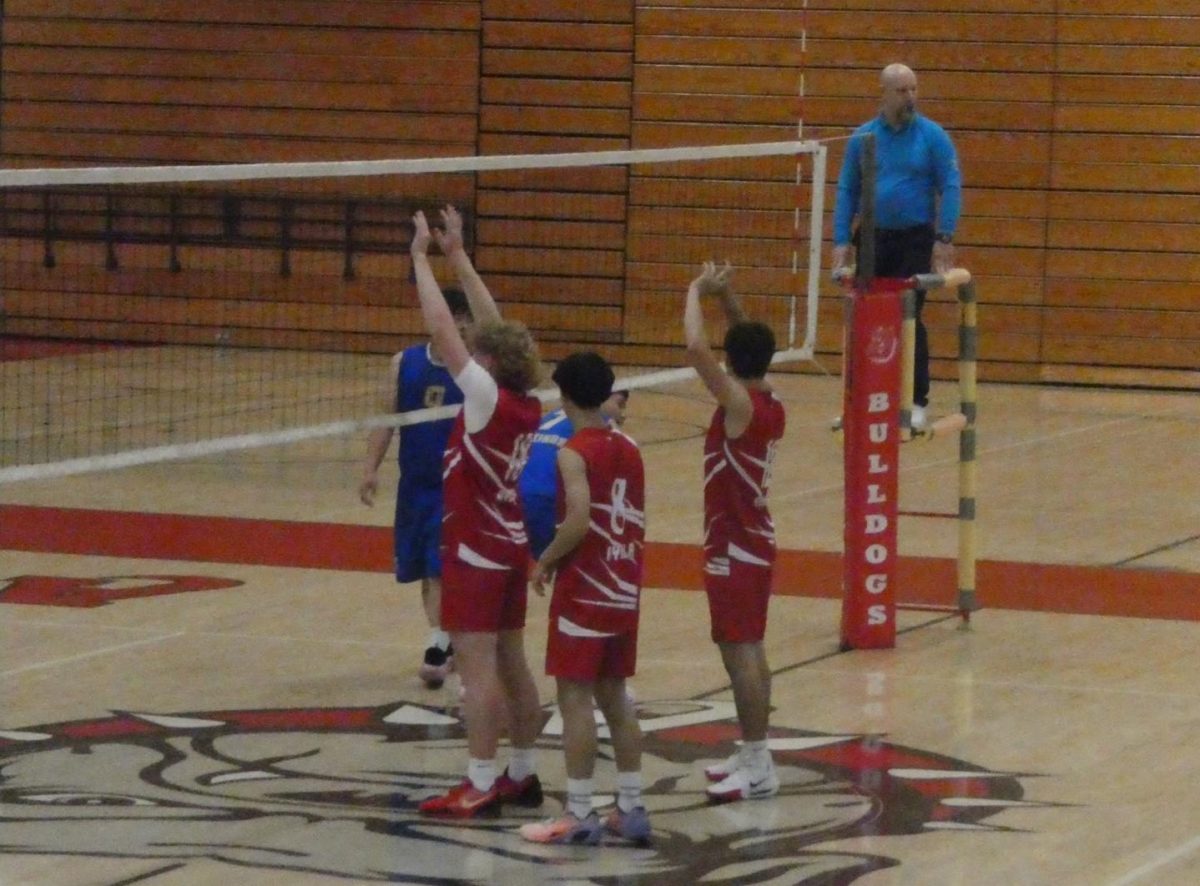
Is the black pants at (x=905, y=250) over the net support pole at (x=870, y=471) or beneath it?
over

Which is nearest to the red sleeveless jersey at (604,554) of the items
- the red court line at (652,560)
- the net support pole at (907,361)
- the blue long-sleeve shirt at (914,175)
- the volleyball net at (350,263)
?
the net support pole at (907,361)

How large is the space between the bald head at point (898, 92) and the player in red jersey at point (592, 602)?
5.64m

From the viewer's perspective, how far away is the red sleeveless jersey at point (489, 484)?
21.1 feet

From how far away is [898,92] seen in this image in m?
11.5

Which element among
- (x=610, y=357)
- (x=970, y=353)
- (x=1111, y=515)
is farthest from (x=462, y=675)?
(x=610, y=357)

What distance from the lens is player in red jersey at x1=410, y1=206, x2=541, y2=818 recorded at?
6.41m

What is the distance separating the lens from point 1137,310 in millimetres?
18781

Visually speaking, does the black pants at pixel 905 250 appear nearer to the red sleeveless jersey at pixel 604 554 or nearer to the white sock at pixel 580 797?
the red sleeveless jersey at pixel 604 554

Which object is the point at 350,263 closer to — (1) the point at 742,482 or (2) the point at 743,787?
(1) the point at 742,482

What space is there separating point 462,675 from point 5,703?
2.14 metres

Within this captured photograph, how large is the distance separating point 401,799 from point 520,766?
0.40 metres

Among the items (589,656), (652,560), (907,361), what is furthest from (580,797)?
(652,560)

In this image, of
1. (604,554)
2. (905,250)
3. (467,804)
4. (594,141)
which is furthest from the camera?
(594,141)

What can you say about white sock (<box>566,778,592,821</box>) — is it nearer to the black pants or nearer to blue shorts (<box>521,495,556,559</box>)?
blue shorts (<box>521,495,556,559</box>)
